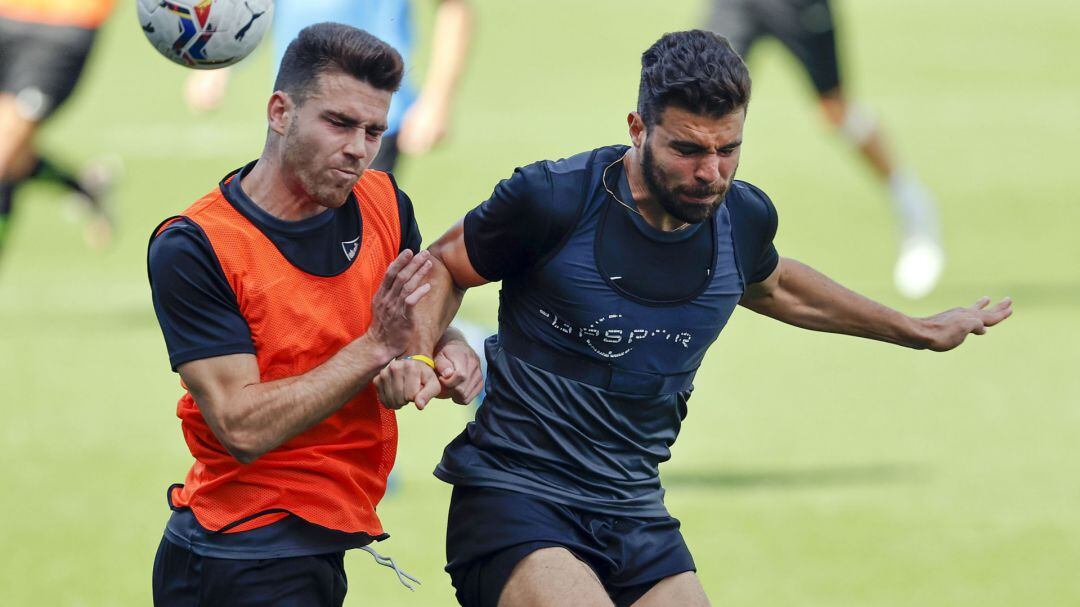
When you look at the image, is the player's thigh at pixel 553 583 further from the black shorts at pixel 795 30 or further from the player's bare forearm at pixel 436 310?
the black shorts at pixel 795 30

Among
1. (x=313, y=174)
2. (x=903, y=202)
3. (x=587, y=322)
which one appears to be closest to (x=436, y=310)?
(x=587, y=322)

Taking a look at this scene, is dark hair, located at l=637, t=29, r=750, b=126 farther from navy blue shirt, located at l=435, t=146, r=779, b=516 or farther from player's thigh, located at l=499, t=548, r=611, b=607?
player's thigh, located at l=499, t=548, r=611, b=607

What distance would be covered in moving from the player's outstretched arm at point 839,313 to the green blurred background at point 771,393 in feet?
8.02

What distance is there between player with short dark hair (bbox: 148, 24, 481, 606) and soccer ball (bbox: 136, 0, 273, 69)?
2.57ft

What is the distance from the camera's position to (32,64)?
12164 millimetres

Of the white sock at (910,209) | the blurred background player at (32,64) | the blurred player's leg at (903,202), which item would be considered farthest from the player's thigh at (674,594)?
the white sock at (910,209)

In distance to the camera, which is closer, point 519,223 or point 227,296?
point 227,296

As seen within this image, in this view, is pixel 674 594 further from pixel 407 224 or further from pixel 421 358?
pixel 407 224

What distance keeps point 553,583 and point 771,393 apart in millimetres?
6426

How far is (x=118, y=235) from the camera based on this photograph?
15875mm

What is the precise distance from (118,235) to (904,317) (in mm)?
11473

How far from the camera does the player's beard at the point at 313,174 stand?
469 cm

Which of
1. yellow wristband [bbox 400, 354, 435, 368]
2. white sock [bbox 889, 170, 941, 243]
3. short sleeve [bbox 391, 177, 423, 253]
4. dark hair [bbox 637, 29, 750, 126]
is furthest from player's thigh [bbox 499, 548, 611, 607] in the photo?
white sock [bbox 889, 170, 941, 243]

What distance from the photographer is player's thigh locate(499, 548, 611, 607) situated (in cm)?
474
